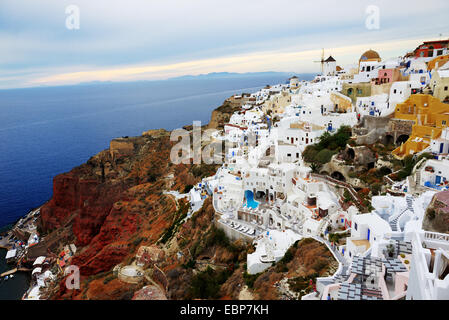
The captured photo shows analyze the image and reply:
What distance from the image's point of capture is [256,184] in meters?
26.2

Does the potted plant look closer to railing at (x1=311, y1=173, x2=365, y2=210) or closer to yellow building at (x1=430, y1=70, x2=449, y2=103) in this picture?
railing at (x1=311, y1=173, x2=365, y2=210)

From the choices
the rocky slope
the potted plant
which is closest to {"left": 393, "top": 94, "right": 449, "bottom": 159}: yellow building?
the rocky slope

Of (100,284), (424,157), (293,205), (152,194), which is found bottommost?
(100,284)

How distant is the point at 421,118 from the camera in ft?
76.1

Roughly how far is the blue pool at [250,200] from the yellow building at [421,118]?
38.1 ft

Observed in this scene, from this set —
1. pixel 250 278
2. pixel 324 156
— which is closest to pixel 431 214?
pixel 250 278

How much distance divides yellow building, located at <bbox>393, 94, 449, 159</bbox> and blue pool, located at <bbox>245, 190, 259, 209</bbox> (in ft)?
38.1

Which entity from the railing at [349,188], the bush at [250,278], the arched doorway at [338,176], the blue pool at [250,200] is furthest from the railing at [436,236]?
the blue pool at [250,200]

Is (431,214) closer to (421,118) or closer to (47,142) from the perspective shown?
(421,118)

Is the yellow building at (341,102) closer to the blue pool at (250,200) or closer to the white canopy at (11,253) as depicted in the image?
the blue pool at (250,200)

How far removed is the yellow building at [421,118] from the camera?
2119cm

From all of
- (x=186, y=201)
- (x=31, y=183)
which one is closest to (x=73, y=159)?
(x=31, y=183)
